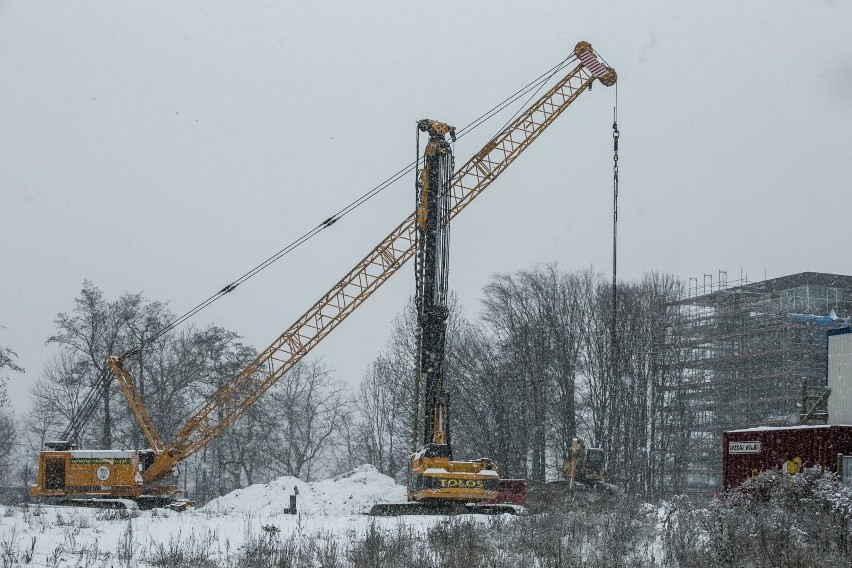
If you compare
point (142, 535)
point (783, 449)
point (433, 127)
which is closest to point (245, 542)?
point (142, 535)

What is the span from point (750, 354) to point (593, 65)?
25.6 metres

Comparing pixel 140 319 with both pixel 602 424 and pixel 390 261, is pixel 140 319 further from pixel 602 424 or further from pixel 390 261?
pixel 602 424

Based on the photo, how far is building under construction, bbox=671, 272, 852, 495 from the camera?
5584cm

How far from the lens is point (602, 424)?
5169cm

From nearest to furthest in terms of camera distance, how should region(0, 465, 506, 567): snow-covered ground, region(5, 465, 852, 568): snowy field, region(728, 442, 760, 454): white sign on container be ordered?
1. region(5, 465, 852, 568): snowy field
2. region(0, 465, 506, 567): snow-covered ground
3. region(728, 442, 760, 454): white sign on container

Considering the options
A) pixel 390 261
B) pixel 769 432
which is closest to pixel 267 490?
pixel 390 261

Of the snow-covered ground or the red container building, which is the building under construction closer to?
the red container building

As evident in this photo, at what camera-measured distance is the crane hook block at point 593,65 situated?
4169cm

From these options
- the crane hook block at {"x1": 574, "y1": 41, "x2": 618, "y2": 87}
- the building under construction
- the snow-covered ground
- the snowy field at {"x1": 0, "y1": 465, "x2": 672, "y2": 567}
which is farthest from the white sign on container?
the building under construction

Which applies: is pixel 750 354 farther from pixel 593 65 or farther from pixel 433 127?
pixel 433 127

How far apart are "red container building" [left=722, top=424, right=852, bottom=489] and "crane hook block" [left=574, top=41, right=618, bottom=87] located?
61.6 feet

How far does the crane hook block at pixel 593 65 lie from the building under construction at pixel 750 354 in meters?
18.5

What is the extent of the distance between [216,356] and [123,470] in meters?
21.3

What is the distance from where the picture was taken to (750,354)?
195 ft
